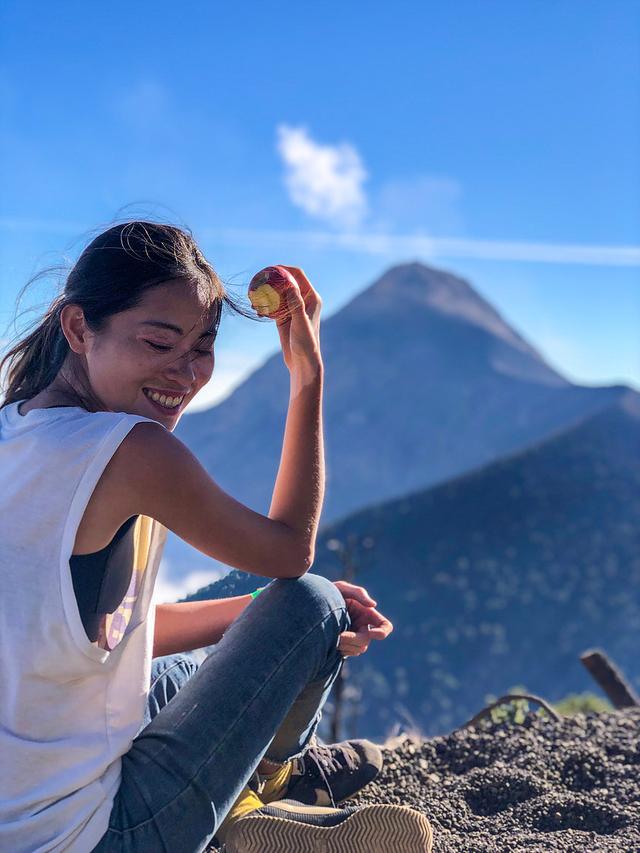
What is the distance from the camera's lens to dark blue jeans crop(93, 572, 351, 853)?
168 centimetres

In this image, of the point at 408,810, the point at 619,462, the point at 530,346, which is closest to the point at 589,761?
the point at 408,810

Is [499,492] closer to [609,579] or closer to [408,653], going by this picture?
[609,579]

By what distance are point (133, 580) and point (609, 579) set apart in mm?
55148

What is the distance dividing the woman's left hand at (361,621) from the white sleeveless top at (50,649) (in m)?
0.59

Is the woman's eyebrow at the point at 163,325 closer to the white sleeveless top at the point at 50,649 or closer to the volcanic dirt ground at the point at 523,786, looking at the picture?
the white sleeveless top at the point at 50,649

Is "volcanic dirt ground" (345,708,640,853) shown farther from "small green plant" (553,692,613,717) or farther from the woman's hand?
the woman's hand

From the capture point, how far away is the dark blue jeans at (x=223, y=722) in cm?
168

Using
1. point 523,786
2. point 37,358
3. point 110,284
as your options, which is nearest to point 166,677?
point 37,358

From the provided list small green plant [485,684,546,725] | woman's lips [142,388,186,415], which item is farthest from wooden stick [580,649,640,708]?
woman's lips [142,388,186,415]

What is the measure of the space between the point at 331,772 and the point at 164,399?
1165mm

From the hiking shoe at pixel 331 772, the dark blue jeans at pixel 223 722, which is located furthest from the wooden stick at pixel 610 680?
the dark blue jeans at pixel 223 722

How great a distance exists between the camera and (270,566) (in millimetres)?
1791

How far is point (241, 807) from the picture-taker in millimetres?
2035

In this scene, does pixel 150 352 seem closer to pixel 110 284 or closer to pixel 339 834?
pixel 110 284
